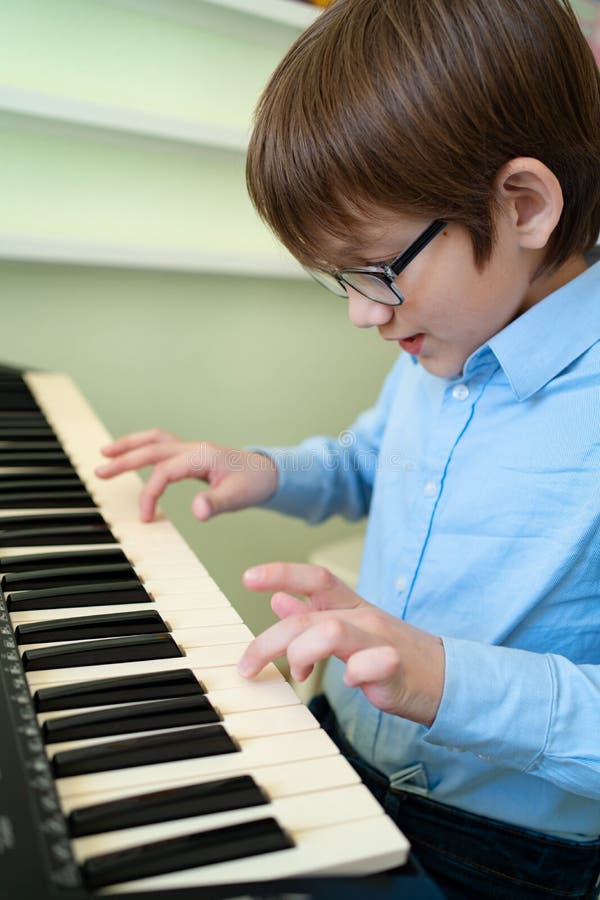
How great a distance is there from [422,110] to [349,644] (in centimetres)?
44

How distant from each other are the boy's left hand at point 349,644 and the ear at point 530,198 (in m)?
0.36

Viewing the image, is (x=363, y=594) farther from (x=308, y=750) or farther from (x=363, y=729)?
(x=308, y=750)

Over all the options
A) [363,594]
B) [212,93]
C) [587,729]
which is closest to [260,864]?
[587,729]

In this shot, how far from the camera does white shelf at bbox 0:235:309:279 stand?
1.34 metres

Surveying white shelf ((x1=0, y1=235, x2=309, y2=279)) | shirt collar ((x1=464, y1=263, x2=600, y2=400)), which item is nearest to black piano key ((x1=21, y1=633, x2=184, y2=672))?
shirt collar ((x1=464, y1=263, x2=600, y2=400))

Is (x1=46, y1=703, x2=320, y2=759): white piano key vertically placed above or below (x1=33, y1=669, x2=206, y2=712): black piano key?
below

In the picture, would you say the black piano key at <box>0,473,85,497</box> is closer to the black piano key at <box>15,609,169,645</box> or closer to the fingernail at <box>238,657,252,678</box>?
the black piano key at <box>15,609,169,645</box>

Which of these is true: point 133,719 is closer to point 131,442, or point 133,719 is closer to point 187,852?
point 187,852

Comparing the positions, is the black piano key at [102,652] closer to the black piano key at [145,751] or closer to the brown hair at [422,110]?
the black piano key at [145,751]

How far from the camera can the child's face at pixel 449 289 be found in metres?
0.72

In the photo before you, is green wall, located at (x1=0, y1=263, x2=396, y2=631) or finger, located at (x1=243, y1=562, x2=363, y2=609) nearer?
finger, located at (x1=243, y1=562, x2=363, y2=609)

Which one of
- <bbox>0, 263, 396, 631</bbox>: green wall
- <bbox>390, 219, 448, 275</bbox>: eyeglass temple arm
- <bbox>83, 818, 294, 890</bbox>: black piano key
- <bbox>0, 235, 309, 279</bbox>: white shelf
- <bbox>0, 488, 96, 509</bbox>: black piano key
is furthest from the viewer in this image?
<bbox>0, 263, 396, 631</bbox>: green wall

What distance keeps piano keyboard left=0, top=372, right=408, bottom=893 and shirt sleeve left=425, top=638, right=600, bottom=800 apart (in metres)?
0.15

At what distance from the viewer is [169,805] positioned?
1.42ft
